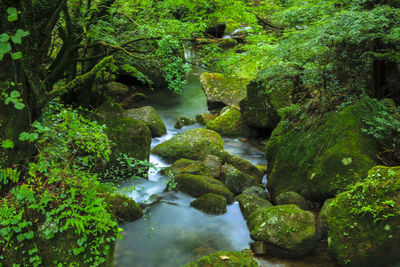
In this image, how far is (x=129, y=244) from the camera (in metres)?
5.87

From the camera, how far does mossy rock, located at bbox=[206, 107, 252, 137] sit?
11570mm

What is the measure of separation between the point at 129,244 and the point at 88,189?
2597mm

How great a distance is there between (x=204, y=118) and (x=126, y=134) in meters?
5.12

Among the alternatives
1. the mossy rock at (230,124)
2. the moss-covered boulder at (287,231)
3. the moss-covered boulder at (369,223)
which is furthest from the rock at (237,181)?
the mossy rock at (230,124)

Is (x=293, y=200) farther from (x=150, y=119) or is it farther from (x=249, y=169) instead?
(x=150, y=119)

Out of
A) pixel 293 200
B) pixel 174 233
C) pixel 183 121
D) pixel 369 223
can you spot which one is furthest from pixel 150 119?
pixel 369 223

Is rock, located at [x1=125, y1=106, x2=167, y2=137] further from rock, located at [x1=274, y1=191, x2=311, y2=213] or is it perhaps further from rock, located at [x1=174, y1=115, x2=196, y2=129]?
rock, located at [x1=274, y1=191, x2=311, y2=213]

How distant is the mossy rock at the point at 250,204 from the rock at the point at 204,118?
6134mm

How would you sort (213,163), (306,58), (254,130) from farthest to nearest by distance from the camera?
(254,130)
(213,163)
(306,58)

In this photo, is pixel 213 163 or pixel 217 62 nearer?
pixel 217 62

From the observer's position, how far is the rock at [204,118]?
41.7 feet

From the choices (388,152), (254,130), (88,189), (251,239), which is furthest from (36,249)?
(254,130)

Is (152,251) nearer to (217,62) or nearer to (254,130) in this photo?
(217,62)

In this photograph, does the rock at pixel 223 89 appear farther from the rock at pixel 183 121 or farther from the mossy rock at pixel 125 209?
the mossy rock at pixel 125 209
